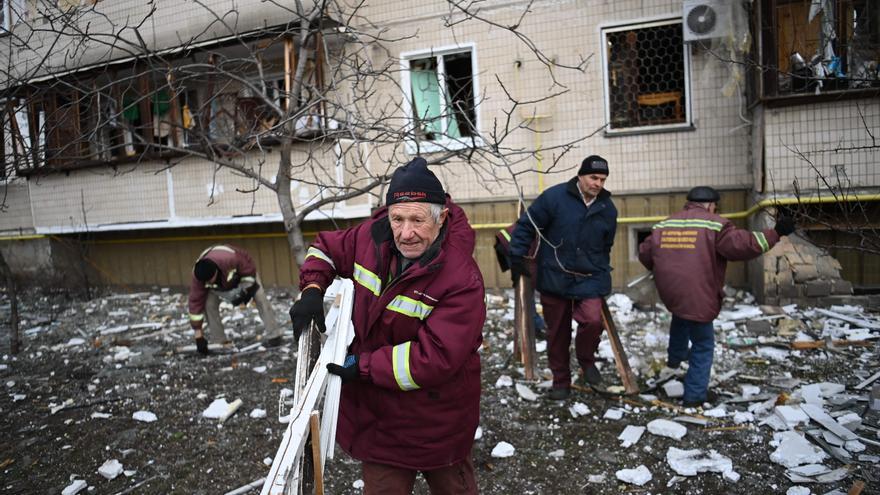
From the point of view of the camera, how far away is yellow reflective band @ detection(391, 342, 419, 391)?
2.26 m

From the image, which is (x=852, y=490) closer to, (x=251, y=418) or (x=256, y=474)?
(x=256, y=474)

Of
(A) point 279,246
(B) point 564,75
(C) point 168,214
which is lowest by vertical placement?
(A) point 279,246

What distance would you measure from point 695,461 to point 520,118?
594 centimetres

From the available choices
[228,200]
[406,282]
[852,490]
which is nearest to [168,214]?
[228,200]

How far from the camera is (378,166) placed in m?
9.42

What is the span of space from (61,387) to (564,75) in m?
7.34

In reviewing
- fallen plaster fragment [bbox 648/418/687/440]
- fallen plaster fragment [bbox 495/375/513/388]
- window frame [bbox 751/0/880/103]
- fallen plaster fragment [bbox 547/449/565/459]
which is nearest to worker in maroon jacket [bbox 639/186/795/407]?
fallen plaster fragment [bbox 648/418/687/440]

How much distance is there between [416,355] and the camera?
7.45 feet

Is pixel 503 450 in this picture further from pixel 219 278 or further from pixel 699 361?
pixel 219 278

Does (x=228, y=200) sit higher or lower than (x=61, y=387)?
higher

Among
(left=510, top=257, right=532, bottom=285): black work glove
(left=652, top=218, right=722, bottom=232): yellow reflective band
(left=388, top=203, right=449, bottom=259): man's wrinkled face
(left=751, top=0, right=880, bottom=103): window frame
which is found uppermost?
(left=751, top=0, right=880, bottom=103): window frame

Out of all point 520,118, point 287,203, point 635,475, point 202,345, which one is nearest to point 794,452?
point 635,475

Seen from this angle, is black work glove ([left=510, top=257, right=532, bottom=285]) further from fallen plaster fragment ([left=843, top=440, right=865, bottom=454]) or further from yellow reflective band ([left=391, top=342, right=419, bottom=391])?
yellow reflective band ([left=391, top=342, right=419, bottom=391])

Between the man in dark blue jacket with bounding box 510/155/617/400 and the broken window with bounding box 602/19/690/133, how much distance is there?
389cm
